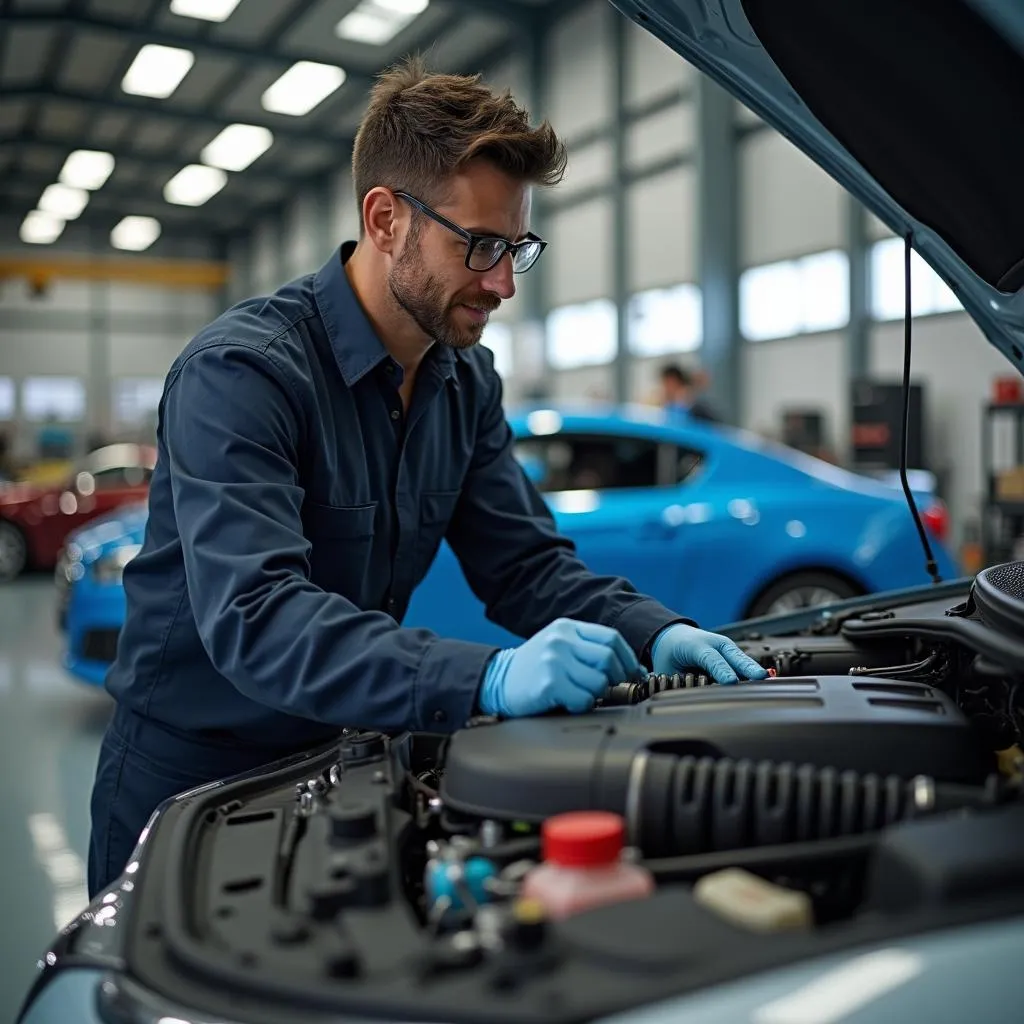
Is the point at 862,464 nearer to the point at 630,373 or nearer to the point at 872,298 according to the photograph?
the point at 872,298

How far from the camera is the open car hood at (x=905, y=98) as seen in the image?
1327 mm

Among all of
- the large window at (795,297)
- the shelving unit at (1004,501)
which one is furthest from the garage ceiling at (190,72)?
the shelving unit at (1004,501)

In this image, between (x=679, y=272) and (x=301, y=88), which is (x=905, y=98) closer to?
(x=679, y=272)

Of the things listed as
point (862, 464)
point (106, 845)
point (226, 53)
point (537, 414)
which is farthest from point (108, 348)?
point (106, 845)

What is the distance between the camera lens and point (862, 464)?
834 centimetres

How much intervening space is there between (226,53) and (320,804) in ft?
38.2

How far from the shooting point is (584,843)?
83 centimetres

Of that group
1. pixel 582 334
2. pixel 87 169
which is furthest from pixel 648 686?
pixel 87 169

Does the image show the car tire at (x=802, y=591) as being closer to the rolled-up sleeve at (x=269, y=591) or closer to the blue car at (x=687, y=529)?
the blue car at (x=687, y=529)

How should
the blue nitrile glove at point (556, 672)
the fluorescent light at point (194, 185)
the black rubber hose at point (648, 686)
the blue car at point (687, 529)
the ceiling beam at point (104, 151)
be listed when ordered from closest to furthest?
1. the blue nitrile glove at point (556, 672)
2. the black rubber hose at point (648, 686)
3. the blue car at point (687, 529)
4. the ceiling beam at point (104, 151)
5. the fluorescent light at point (194, 185)

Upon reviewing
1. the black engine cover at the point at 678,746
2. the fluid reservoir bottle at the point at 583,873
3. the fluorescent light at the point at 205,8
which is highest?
the fluorescent light at the point at 205,8

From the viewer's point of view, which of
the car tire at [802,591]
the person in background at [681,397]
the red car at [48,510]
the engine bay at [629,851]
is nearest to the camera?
the engine bay at [629,851]

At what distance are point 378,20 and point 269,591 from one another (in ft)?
35.6

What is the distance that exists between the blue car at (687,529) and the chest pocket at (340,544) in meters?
2.30
